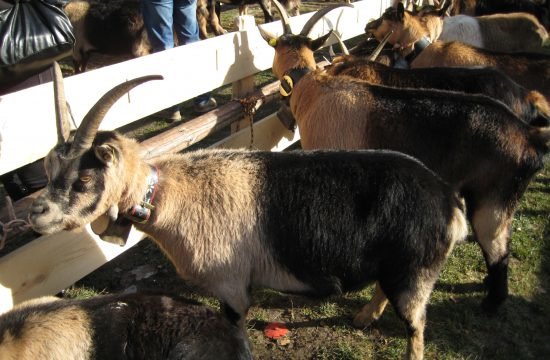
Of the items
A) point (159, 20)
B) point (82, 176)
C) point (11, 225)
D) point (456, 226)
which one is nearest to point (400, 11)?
point (159, 20)

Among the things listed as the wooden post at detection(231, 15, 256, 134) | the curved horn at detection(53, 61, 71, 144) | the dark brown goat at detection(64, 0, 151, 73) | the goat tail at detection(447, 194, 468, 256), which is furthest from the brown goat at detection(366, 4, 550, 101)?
the curved horn at detection(53, 61, 71, 144)

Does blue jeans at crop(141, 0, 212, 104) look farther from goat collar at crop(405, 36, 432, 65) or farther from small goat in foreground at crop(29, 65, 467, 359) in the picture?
small goat in foreground at crop(29, 65, 467, 359)

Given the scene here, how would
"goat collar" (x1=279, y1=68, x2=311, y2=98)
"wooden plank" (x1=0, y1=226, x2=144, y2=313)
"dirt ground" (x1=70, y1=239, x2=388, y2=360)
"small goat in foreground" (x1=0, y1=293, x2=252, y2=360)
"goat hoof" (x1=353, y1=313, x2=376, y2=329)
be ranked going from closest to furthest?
"small goat in foreground" (x1=0, y1=293, x2=252, y2=360) < "wooden plank" (x1=0, y1=226, x2=144, y2=313) < "dirt ground" (x1=70, y1=239, x2=388, y2=360) < "goat hoof" (x1=353, y1=313, x2=376, y2=329) < "goat collar" (x1=279, y1=68, x2=311, y2=98)

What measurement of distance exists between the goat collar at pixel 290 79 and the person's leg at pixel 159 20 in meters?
1.78

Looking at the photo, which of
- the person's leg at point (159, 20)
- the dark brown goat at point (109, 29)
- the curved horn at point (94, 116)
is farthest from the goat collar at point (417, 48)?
the curved horn at point (94, 116)

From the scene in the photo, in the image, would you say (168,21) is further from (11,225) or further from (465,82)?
(11,225)

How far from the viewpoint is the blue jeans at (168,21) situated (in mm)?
5637

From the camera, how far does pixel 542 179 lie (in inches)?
231

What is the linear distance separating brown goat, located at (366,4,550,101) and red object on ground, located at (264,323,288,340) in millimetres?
3783

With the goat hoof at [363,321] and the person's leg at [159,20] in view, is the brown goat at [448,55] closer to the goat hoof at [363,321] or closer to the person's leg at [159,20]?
the person's leg at [159,20]

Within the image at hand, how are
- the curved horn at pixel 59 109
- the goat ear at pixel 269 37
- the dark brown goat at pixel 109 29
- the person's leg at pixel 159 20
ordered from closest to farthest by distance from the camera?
the curved horn at pixel 59 109, the goat ear at pixel 269 37, the person's leg at pixel 159 20, the dark brown goat at pixel 109 29

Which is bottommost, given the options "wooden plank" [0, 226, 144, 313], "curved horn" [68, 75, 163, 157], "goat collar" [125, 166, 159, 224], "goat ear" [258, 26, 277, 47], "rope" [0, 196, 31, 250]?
"wooden plank" [0, 226, 144, 313]

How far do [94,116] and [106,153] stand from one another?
0.70 ft

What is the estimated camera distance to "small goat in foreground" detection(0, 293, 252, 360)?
2316 millimetres
